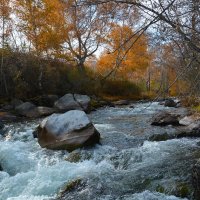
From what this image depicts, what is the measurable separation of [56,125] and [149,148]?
8.89ft

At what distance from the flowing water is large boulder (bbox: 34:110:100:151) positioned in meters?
0.25

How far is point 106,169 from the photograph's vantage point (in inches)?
285

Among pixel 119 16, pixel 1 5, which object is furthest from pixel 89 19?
pixel 1 5

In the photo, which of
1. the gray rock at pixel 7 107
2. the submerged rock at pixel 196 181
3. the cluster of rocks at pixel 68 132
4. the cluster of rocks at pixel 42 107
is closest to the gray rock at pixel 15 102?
the cluster of rocks at pixel 42 107

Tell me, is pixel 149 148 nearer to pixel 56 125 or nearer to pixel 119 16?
pixel 56 125

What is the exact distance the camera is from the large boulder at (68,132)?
28.9 ft

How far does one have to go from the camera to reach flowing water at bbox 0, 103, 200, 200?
19.7ft

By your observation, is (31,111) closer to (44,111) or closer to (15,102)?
(44,111)

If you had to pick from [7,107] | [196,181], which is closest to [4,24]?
[7,107]

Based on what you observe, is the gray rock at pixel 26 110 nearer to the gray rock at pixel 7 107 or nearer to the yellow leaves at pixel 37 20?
the gray rock at pixel 7 107

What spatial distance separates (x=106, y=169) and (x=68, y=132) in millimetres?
2194

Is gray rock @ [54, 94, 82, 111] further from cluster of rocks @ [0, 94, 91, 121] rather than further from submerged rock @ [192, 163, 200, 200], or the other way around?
submerged rock @ [192, 163, 200, 200]

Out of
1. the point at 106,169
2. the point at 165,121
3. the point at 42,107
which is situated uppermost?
the point at 42,107

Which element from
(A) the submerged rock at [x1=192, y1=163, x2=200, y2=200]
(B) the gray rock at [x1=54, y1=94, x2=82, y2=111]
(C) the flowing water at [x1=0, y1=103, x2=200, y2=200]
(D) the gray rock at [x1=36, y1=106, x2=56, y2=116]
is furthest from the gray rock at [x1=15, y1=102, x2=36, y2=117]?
(A) the submerged rock at [x1=192, y1=163, x2=200, y2=200]
